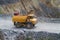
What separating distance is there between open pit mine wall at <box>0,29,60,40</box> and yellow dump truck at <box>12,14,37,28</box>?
0.27 metres

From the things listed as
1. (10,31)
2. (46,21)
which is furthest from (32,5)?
(10,31)

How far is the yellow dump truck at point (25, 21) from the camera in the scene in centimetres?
275

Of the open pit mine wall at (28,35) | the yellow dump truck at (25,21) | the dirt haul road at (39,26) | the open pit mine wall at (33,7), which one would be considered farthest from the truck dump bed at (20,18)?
the open pit mine wall at (33,7)

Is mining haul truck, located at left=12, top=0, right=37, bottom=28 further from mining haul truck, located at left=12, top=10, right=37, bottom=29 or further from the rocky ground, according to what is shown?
the rocky ground

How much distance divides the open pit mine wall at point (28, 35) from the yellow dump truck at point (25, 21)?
10.5 inches

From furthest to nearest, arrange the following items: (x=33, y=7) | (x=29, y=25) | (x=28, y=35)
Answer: (x=33, y=7)
(x=29, y=25)
(x=28, y=35)

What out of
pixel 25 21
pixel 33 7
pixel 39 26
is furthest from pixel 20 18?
pixel 33 7

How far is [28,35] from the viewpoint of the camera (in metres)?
2.47

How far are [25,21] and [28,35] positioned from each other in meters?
0.36

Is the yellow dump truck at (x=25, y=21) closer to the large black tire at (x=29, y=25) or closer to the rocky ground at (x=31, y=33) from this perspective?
the large black tire at (x=29, y=25)

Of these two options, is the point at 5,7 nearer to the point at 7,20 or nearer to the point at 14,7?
the point at 14,7

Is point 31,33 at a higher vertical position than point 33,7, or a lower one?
lower

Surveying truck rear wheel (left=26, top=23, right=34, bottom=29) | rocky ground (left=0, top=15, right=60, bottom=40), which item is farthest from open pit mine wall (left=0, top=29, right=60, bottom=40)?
truck rear wheel (left=26, top=23, right=34, bottom=29)

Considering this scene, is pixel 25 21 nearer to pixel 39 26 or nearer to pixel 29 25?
pixel 29 25
